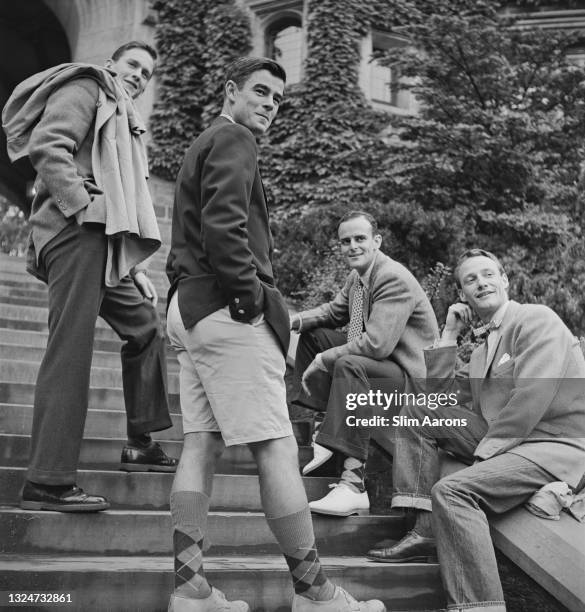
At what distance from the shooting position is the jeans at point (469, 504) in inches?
105

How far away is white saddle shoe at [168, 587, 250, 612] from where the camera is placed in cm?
227

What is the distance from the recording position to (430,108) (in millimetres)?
8875

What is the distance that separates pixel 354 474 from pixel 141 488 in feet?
3.04

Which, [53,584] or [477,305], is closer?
[53,584]

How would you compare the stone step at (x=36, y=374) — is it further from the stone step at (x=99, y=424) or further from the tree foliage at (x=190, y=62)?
the tree foliage at (x=190, y=62)

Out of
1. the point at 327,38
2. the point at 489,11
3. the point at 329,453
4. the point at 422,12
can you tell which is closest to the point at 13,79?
the point at 327,38

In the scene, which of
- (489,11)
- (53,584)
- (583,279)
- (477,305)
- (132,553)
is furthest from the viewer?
(489,11)

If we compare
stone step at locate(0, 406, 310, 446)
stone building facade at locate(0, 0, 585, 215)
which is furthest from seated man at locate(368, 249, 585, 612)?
stone building facade at locate(0, 0, 585, 215)

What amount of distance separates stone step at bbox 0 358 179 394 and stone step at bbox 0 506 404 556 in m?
1.68

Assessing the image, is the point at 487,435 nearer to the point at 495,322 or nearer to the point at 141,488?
the point at 495,322

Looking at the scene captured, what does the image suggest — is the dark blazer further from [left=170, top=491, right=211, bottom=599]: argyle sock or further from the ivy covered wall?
the ivy covered wall

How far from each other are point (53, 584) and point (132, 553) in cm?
43

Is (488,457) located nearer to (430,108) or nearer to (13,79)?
(430,108)

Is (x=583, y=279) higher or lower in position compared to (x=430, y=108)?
lower
